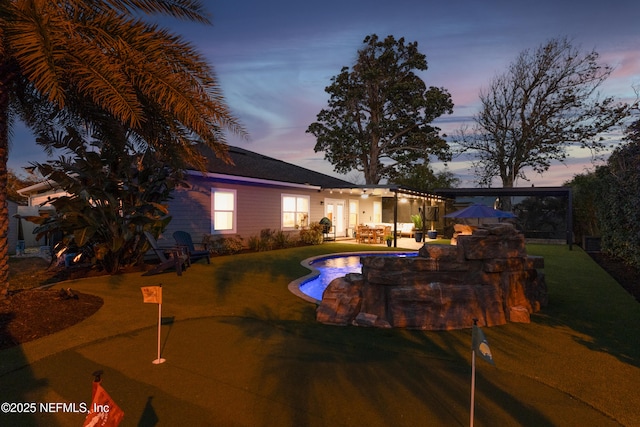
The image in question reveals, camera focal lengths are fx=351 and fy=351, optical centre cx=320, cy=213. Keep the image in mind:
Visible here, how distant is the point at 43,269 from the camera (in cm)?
1021

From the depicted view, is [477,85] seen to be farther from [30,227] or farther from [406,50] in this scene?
[30,227]

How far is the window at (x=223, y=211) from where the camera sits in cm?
1412

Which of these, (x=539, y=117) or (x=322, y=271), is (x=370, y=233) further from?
(x=539, y=117)

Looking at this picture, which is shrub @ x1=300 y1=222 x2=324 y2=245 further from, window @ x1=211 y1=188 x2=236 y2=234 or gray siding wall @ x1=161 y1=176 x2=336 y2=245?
window @ x1=211 y1=188 x2=236 y2=234

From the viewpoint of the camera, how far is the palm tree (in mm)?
4332

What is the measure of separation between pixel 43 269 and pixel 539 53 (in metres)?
32.2

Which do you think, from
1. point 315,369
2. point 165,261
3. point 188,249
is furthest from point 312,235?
point 315,369

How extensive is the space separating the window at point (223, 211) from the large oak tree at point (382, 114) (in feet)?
54.8

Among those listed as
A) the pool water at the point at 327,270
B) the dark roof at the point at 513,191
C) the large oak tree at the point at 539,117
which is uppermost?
the large oak tree at the point at 539,117

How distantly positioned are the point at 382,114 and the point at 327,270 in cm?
2094

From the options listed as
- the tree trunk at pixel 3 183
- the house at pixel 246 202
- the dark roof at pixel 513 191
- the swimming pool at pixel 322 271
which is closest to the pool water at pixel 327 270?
the swimming pool at pixel 322 271

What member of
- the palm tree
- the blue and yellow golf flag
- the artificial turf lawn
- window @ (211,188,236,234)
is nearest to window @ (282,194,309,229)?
window @ (211,188,236,234)

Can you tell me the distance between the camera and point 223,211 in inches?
574

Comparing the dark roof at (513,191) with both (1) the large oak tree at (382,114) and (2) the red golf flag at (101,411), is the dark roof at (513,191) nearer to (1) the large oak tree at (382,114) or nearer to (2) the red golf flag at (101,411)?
(1) the large oak tree at (382,114)
